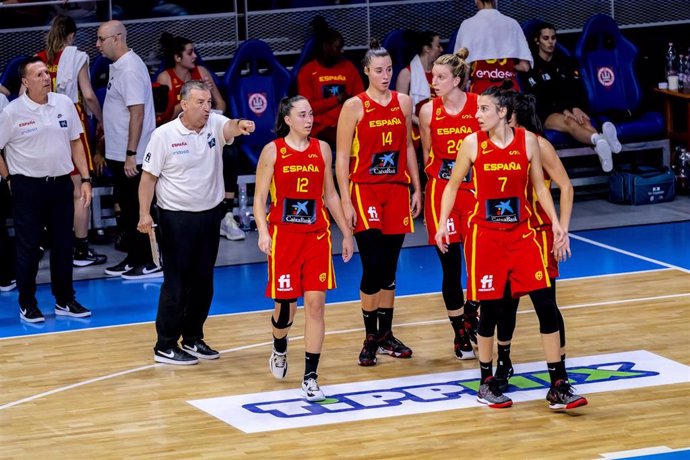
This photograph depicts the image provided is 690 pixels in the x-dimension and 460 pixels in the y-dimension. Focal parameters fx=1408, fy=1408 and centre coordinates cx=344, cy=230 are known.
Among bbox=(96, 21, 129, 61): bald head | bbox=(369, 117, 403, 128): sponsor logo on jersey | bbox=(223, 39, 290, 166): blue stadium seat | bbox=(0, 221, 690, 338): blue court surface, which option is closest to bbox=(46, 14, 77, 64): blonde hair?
bbox=(96, 21, 129, 61): bald head

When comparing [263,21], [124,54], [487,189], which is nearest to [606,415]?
[487,189]

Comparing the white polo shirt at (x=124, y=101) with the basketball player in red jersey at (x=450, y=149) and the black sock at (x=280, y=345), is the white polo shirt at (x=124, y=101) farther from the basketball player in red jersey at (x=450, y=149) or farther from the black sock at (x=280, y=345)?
the black sock at (x=280, y=345)

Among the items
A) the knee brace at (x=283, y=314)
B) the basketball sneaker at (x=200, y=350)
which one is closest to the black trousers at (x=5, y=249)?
the basketball sneaker at (x=200, y=350)

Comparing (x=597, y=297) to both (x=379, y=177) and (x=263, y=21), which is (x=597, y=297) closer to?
(x=379, y=177)

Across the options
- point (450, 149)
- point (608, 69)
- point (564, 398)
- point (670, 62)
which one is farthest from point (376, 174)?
point (670, 62)

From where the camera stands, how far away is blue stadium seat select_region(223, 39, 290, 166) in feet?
45.2

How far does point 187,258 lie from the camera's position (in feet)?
30.2

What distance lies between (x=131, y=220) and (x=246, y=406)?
4287 millimetres

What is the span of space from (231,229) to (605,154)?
3.75m

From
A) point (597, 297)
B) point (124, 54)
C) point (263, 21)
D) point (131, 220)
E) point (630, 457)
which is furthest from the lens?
point (263, 21)

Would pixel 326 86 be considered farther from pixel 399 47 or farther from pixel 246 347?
pixel 246 347

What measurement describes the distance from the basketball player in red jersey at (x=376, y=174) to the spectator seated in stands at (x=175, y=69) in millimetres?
4155

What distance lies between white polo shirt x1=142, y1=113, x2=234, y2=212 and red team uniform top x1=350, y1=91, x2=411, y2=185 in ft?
3.12

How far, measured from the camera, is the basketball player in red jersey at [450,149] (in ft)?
29.0
